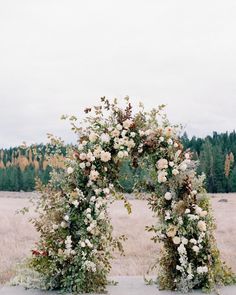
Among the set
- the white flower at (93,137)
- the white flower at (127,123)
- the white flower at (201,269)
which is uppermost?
the white flower at (127,123)

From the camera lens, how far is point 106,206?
8.47 metres

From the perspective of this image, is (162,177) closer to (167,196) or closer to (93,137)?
(167,196)

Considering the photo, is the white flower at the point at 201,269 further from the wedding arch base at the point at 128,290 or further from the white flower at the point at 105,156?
the white flower at the point at 105,156

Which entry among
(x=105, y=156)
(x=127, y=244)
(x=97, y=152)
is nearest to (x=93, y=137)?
(x=97, y=152)

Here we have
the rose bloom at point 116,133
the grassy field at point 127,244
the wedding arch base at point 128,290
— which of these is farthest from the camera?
the grassy field at point 127,244

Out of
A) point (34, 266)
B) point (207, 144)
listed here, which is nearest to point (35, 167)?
point (207, 144)

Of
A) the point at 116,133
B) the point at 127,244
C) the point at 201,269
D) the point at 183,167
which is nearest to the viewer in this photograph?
the point at 201,269

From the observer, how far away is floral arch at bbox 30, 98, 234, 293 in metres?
8.19

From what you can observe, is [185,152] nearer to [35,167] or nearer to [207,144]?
[207,144]

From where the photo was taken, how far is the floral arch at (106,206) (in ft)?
26.9

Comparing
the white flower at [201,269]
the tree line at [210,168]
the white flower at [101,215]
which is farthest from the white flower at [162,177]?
the tree line at [210,168]

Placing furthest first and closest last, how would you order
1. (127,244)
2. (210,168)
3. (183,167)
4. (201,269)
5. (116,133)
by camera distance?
(210,168), (127,244), (116,133), (183,167), (201,269)

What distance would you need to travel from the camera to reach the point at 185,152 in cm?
866

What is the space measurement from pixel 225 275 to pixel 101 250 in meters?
1.92
